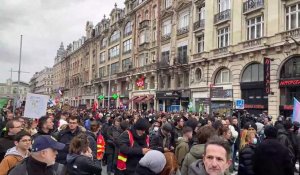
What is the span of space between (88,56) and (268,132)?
65654mm

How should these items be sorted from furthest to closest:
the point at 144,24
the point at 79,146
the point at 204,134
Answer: the point at 144,24, the point at 204,134, the point at 79,146

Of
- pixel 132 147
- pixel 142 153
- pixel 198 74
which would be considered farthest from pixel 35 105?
pixel 198 74

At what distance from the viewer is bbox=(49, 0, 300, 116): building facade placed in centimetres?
2195

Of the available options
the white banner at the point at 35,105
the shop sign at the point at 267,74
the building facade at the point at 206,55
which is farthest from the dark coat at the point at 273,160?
the shop sign at the point at 267,74

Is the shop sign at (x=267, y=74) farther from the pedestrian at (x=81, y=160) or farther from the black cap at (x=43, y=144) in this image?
the black cap at (x=43, y=144)

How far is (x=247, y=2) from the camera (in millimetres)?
24922

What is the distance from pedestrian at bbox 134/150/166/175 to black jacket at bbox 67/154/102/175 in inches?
27.4

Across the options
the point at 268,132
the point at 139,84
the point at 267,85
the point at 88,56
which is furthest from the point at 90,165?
the point at 88,56

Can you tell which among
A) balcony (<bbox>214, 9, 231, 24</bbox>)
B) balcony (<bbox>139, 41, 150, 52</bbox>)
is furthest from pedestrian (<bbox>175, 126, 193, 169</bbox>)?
balcony (<bbox>139, 41, 150, 52</bbox>)

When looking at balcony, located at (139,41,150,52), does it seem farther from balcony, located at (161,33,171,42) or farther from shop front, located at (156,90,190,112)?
shop front, located at (156,90,190,112)

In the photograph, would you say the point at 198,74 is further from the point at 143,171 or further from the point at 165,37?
the point at 143,171

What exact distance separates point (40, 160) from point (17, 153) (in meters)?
1.25

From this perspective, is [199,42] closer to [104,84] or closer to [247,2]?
[247,2]

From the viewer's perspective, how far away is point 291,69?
70.2 feet
